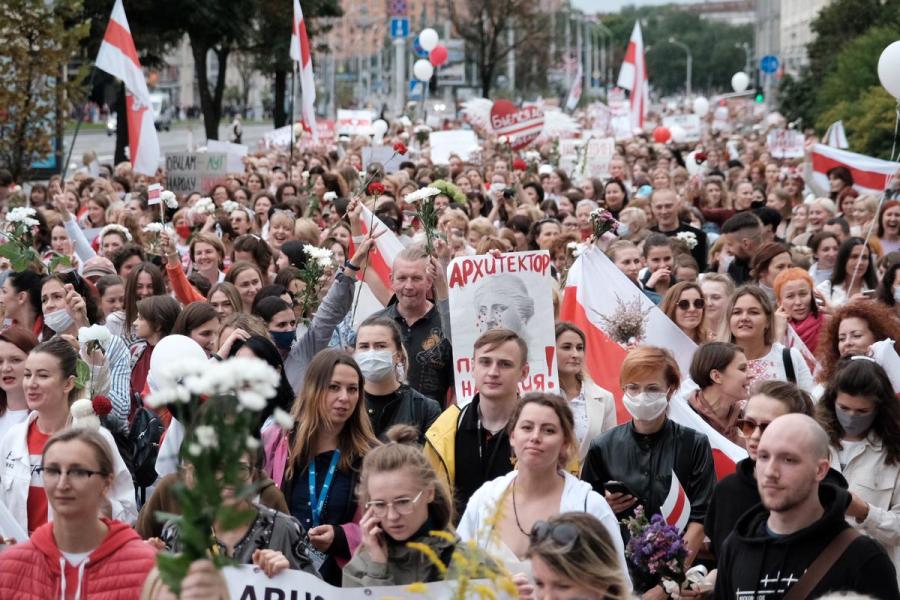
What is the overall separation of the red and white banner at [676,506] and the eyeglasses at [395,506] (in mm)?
1362

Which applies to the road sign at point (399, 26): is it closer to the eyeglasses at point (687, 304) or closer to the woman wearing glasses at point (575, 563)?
the eyeglasses at point (687, 304)

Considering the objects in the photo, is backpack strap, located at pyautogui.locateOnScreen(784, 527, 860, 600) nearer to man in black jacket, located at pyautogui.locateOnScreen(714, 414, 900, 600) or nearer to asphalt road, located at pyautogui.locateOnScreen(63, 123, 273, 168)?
man in black jacket, located at pyautogui.locateOnScreen(714, 414, 900, 600)

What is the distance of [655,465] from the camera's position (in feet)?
21.4

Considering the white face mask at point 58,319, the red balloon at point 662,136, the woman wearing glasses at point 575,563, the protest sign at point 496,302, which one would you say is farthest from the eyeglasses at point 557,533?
the red balloon at point 662,136

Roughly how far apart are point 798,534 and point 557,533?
102cm

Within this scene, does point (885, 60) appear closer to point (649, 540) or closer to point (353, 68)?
point (649, 540)

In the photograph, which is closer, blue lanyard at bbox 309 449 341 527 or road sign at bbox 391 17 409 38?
blue lanyard at bbox 309 449 341 527

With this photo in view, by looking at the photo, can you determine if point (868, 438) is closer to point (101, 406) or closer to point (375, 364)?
point (375, 364)

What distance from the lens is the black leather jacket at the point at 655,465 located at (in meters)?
6.46

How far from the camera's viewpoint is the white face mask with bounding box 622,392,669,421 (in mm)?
6641

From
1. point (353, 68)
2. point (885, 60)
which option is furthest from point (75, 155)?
point (353, 68)

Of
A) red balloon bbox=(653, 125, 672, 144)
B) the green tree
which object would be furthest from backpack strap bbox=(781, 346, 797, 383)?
red balloon bbox=(653, 125, 672, 144)

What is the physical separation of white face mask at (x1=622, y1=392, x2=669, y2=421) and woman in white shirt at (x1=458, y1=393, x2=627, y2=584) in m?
0.80

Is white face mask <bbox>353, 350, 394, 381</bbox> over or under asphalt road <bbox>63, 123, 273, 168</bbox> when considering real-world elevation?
under
